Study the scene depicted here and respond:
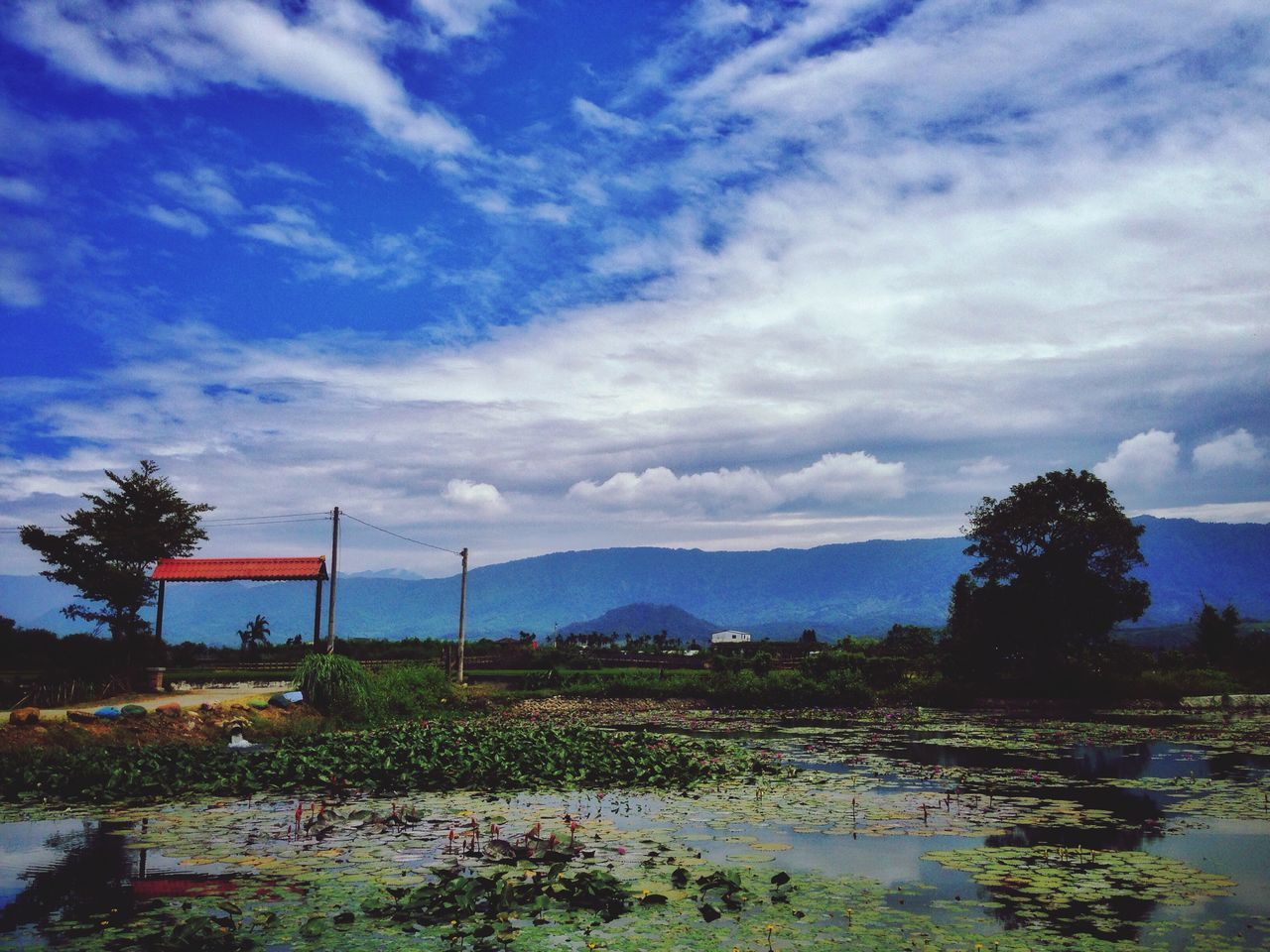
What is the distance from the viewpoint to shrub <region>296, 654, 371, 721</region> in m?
25.6

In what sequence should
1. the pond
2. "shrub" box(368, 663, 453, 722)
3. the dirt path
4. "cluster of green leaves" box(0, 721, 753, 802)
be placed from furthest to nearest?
"shrub" box(368, 663, 453, 722)
the dirt path
"cluster of green leaves" box(0, 721, 753, 802)
the pond

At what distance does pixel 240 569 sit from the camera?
33812mm

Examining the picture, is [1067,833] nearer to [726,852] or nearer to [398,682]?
[726,852]

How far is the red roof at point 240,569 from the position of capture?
3297cm

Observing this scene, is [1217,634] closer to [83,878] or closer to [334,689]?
[334,689]

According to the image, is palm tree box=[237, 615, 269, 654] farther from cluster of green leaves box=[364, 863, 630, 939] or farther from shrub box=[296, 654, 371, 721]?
cluster of green leaves box=[364, 863, 630, 939]

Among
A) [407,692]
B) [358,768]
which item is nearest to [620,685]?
[407,692]

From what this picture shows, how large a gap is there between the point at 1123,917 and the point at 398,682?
2443cm

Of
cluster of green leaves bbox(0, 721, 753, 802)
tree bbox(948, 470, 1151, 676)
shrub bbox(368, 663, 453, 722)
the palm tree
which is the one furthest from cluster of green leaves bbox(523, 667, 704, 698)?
cluster of green leaves bbox(0, 721, 753, 802)

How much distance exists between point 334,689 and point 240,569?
1038 centimetres

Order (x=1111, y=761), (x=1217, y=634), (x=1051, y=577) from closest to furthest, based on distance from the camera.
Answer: (x=1111, y=761) < (x=1051, y=577) < (x=1217, y=634)

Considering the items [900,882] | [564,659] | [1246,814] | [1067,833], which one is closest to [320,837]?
[900,882]

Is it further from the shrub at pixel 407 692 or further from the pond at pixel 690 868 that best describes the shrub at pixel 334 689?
the pond at pixel 690 868

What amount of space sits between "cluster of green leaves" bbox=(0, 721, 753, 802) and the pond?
1.10 metres
